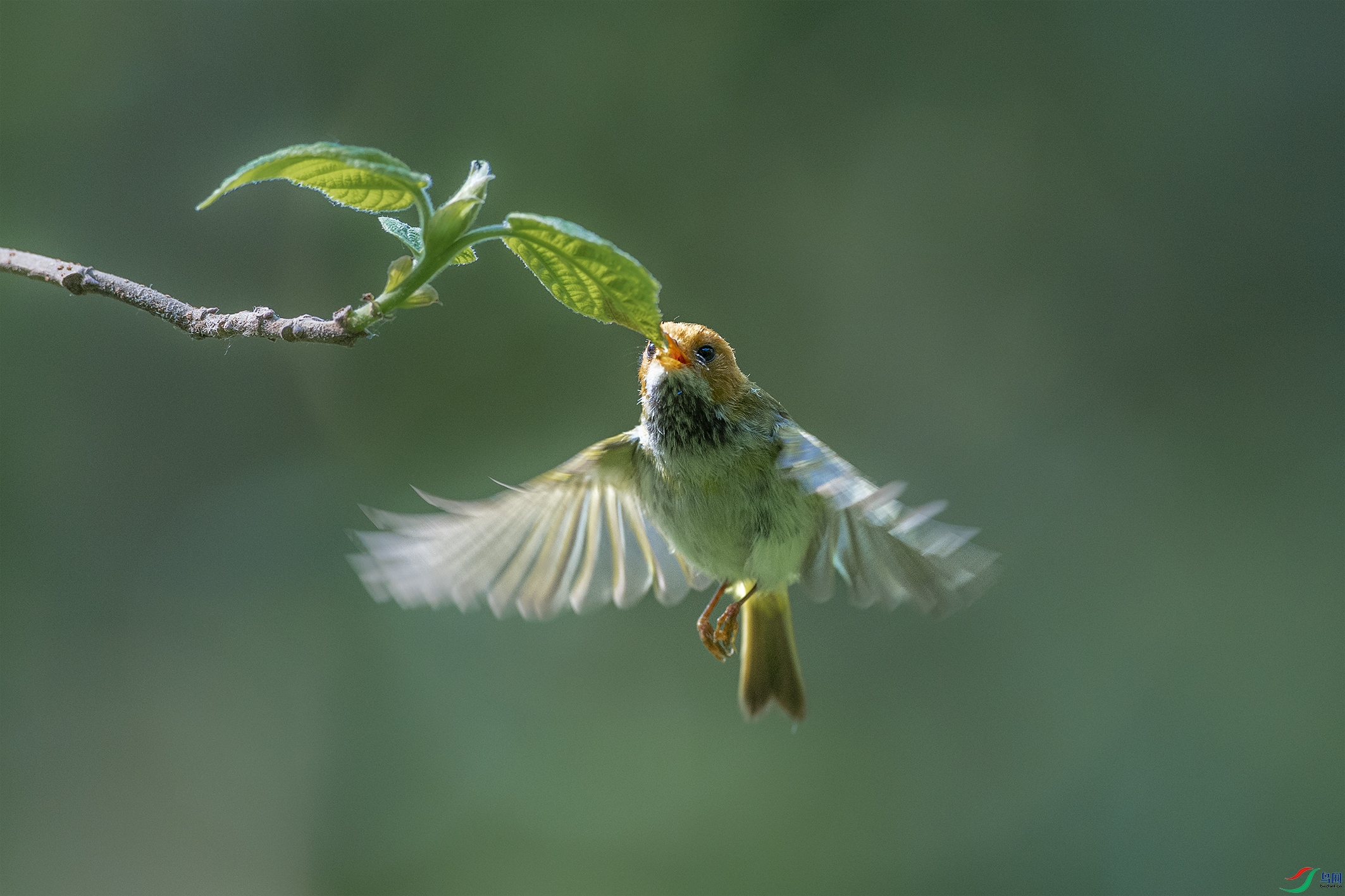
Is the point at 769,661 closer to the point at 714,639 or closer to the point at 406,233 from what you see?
the point at 714,639

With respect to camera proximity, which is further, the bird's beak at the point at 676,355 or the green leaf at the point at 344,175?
the bird's beak at the point at 676,355

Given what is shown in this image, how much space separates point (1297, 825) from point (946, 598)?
13.5 ft

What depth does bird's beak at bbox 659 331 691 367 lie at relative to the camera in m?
2.38

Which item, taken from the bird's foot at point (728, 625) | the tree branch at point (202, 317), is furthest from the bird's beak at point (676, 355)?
the tree branch at point (202, 317)

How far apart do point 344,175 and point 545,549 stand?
5.32 feet

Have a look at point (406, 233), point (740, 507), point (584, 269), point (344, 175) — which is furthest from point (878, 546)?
point (344, 175)

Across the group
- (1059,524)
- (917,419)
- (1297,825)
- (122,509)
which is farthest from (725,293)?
(1297,825)

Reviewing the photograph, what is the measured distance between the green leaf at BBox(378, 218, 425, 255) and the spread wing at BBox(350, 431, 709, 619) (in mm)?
847

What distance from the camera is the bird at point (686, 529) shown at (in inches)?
82.4

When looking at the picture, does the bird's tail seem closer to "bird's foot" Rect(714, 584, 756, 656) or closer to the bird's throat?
"bird's foot" Rect(714, 584, 756, 656)

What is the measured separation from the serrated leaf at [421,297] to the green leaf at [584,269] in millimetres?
116

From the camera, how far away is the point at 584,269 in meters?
1.39

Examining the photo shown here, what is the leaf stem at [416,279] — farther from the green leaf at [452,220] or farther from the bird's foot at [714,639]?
the bird's foot at [714,639]

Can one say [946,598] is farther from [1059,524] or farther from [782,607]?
[1059,524]
